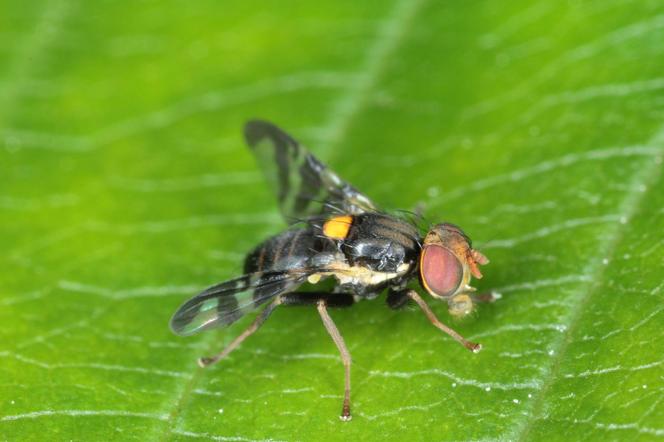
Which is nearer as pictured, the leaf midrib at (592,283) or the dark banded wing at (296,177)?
the leaf midrib at (592,283)

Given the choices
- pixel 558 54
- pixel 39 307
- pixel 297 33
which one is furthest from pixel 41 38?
pixel 558 54

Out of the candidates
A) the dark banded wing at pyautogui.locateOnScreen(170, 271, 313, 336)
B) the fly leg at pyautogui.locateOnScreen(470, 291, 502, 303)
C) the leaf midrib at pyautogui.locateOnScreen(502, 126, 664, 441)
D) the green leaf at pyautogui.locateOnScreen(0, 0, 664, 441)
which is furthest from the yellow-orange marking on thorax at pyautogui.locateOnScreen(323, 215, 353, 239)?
the leaf midrib at pyautogui.locateOnScreen(502, 126, 664, 441)

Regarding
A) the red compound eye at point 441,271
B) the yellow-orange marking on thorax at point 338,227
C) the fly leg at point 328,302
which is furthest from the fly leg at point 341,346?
the red compound eye at point 441,271

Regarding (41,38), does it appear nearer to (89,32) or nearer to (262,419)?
(89,32)

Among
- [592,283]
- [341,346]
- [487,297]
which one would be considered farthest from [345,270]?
[592,283]

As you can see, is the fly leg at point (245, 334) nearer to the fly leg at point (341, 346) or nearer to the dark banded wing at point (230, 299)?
the dark banded wing at point (230, 299)

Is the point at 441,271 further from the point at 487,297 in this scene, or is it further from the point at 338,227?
the point at 338,227
